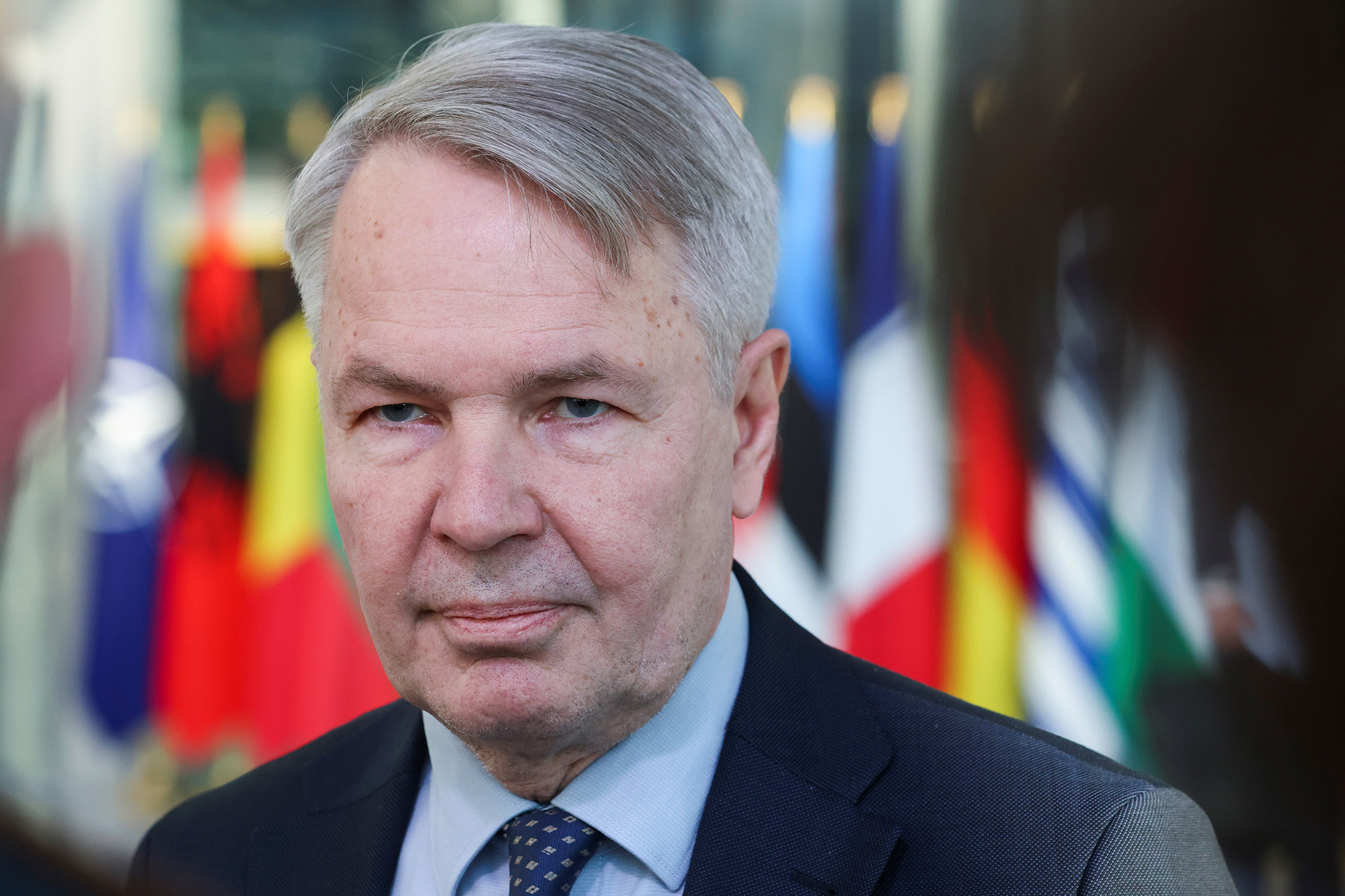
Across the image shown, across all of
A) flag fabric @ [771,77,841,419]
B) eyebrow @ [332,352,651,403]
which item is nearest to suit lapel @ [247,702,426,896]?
eyebrow @ [332,352,651,403]

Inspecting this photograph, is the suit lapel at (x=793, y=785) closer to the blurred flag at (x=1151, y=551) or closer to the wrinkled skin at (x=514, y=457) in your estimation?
the wrinkled skin at (x=514, y=457)

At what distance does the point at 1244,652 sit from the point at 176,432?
3.38 meters

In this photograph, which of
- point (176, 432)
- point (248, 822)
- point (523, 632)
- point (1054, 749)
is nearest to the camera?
point (523, 632)

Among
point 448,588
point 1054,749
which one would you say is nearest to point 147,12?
point 448,588

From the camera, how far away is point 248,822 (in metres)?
1.71

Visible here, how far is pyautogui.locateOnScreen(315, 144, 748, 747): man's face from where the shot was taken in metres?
1.23

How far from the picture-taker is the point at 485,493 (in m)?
1.20

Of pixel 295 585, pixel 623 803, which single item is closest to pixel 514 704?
pixel 623 803

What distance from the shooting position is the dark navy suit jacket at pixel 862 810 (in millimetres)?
1284

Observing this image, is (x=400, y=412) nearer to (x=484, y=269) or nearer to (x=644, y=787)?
(x=484, y=269)

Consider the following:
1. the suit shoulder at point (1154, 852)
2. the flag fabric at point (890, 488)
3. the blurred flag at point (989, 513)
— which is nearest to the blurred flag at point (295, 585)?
the flag fabric at point (890, 488)

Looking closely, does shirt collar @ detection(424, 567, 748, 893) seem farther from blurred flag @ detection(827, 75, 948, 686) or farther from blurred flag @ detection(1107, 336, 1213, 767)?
blurred flag @ detection(1107, 336, 1213, 767)

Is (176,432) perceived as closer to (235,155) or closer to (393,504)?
(235,155)

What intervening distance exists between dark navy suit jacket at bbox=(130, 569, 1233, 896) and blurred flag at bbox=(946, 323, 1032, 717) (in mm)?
1947
